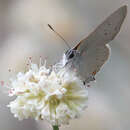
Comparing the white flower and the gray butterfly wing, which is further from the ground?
the gray butterfly wing

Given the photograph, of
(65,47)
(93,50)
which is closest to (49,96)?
(93,50)

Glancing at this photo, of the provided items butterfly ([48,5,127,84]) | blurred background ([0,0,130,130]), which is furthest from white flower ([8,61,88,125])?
blurred background ([0,0,130,130])

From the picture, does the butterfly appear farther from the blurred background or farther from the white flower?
the blurred background

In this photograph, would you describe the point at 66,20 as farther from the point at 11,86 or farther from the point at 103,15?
the point at 11,86

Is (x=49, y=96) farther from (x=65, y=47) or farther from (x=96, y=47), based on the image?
Answer: (x=65, y=47)

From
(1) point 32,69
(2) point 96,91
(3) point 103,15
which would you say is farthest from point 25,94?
(3) point 103,15

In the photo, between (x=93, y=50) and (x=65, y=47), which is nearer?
(x=93, y=50)

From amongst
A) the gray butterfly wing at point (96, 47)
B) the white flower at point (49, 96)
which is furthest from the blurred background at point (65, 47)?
the white flower at point (49, 96)
